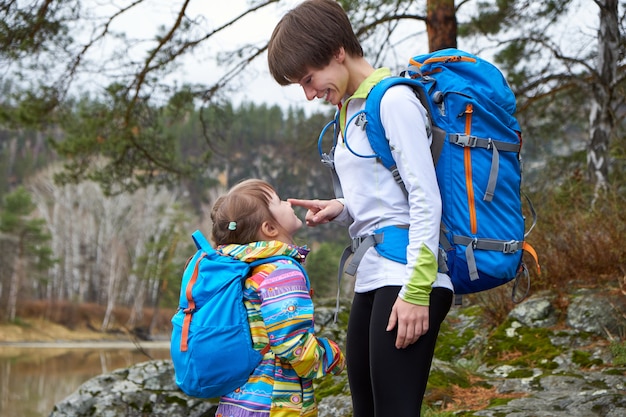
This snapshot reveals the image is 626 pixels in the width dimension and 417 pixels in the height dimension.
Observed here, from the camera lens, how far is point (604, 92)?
29.9ft

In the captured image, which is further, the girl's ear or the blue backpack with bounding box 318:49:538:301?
the girl's ear

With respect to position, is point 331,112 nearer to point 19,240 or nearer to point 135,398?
point 135,398

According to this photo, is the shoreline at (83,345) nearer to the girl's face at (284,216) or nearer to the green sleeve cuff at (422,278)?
the girl's face at (284,216)

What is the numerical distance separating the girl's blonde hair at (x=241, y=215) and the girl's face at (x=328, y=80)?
344 mm

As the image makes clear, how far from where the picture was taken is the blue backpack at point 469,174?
1824 millimetres

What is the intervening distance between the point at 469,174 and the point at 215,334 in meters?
A: 0.85

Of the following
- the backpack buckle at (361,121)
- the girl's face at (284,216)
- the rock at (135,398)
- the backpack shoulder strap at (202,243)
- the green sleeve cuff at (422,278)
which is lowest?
the rock at (135,398)

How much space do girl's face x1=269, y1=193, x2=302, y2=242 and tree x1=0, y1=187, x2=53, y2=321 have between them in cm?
4121

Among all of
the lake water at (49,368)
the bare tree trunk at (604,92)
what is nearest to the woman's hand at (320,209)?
the bare tree trunk at (604,92)

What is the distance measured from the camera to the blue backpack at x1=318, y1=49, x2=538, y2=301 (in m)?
1.82

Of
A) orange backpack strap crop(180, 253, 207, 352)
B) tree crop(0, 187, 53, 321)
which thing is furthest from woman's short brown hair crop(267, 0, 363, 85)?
tree crop(0, 187, 53, 321)

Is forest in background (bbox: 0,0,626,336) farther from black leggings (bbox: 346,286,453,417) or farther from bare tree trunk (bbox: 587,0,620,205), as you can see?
black leggings (bbox: 346,286,453,417)

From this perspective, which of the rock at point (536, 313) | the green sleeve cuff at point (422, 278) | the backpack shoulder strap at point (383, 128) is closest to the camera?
the green sleeve cuff at point (422, 278)

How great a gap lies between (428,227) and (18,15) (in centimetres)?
817
